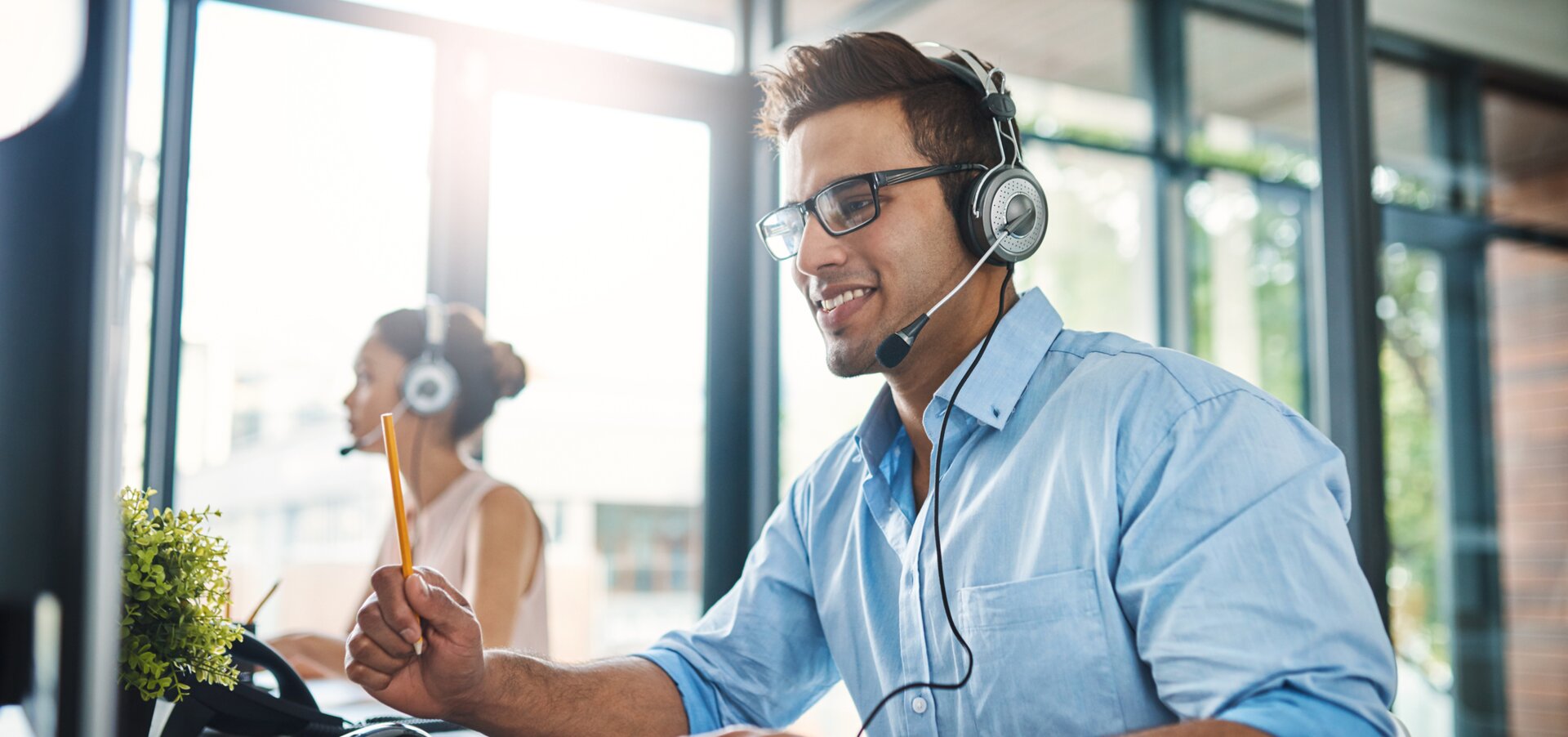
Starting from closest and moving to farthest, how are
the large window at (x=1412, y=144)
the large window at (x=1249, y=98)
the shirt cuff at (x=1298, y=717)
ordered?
1. the shirt cuff at (x=1298, y=717)
2. the large window at (x=1412, y=144)
3. the large window at (x=1249, y=98)

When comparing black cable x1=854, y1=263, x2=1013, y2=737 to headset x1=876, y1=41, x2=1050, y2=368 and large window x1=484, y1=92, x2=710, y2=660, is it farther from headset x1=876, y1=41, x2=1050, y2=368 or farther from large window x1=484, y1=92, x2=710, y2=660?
large window x1=484, y1=92, x2=710, y2=660

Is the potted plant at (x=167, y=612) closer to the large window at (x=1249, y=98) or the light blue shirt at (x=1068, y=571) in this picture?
the light blue shirt at (x=1068, y=571)

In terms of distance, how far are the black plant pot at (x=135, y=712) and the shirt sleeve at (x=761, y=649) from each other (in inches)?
20.4

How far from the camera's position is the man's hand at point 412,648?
1.07 m

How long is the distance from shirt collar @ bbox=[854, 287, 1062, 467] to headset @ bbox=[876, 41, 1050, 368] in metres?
0.06

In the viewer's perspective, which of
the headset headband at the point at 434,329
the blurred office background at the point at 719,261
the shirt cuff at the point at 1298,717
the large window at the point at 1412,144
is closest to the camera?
the shirt cuff at the point at 1298,717

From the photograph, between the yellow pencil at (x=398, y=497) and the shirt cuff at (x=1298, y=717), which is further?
the yellow pencil at (x=398, y=497)

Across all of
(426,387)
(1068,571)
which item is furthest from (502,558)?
(1068,571)

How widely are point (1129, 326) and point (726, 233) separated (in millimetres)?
1390

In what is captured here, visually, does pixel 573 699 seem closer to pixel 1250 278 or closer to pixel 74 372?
pixel 74 372

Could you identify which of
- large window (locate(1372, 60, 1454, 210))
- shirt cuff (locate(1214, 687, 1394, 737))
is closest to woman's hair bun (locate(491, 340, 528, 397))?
large window (locate(1372, 60, 1454, 210))

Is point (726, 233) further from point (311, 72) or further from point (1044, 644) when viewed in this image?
point (1044, 644)

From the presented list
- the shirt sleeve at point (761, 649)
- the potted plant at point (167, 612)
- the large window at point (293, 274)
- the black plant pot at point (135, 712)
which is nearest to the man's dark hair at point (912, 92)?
the shirt sleeve at point (761, 649)

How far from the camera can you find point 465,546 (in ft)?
7.70
